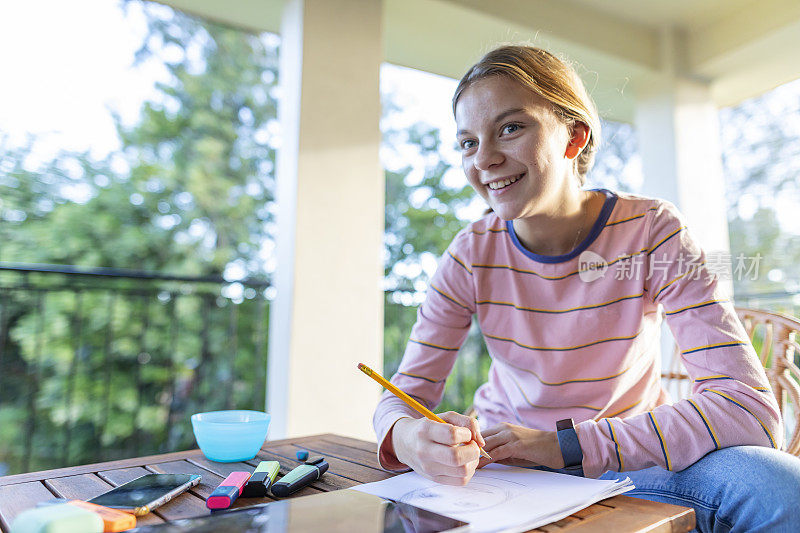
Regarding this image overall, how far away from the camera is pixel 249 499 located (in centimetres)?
75

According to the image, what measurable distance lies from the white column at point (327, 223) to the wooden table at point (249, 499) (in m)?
1.43

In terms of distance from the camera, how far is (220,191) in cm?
584

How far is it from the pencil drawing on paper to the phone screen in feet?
1.04

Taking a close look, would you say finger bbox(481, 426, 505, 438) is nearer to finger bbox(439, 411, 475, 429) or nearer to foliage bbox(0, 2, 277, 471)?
finger bbox(439, 411, 475, 429)

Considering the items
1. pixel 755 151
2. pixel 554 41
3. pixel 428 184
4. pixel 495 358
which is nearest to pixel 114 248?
pixel 428 184

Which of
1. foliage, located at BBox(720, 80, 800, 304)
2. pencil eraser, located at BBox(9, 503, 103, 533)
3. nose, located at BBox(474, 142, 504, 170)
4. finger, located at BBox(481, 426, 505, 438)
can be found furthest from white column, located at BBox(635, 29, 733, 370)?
pencil eraser, located at BBox(9, 503, 103, 533)

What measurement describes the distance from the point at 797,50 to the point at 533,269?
3.61 m

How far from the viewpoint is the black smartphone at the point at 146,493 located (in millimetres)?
680

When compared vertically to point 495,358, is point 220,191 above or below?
above

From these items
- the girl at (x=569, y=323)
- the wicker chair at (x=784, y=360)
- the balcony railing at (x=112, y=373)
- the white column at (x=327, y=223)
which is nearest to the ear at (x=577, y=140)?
the girl at (x=569, y=323)

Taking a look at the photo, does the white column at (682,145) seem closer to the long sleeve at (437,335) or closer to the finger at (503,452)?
the long sleeve at (437,335)

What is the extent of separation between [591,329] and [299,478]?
67 centimetres

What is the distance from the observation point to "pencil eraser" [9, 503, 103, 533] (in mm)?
559

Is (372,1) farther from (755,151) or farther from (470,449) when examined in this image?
(755,151)
